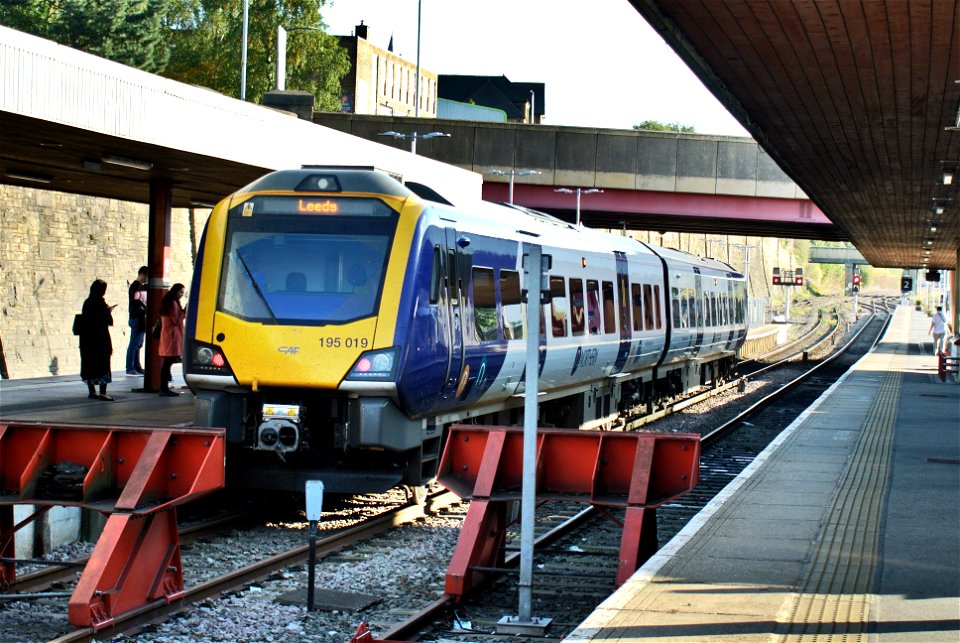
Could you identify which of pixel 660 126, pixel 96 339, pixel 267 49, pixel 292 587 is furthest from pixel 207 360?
→ pixel 660 126

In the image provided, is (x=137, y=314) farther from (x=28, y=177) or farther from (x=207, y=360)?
(x=207, y=360)

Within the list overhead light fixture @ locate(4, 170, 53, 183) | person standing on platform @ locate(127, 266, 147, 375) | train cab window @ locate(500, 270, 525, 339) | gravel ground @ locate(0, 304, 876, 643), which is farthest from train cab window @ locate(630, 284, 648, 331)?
overhead light fixture @ locate(4, 170, 53, 183)

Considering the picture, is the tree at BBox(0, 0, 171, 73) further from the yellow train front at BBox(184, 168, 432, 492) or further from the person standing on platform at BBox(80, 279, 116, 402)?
the yellow train front at BBox(184, 168, 432, 492)

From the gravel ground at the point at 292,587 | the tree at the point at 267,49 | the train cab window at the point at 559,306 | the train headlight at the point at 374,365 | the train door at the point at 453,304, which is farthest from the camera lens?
the tree at the point at 267,49

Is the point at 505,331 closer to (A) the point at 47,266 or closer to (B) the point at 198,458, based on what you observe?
(B) the point at 198,458

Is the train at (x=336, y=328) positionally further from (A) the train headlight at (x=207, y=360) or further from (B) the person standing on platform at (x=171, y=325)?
(B) the person standing on platform at (x=171, y=325)

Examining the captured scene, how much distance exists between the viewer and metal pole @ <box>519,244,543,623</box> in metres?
9.60

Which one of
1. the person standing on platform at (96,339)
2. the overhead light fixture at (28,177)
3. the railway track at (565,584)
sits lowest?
the railway track at (565,584)

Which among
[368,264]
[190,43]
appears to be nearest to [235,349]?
[368,264]

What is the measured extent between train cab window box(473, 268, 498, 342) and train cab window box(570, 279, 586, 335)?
3.39 metres

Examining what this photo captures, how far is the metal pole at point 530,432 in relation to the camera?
31.5 ft

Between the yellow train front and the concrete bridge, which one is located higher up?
the concrete bridge

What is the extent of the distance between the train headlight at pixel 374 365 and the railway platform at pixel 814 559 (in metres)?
3.02

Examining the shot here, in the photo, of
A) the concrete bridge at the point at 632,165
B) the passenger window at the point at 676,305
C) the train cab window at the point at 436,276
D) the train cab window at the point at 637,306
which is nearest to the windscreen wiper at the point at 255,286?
the train cab window at the point at 436,276
